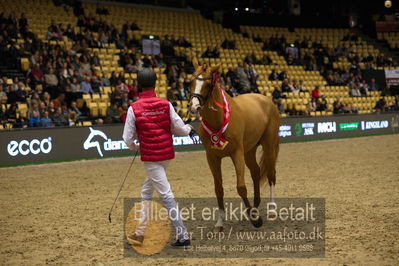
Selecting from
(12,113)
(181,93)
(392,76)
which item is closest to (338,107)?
(392,76)

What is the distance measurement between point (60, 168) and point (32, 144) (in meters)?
1.48

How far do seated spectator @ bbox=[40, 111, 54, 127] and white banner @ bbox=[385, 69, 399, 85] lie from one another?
76.4ft

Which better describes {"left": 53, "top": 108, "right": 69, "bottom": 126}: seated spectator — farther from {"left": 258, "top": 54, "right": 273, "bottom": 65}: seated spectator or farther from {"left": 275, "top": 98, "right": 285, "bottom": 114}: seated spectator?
{"left": 258, "top": 54, "right": 273, "bottom": 65}: seated spectator

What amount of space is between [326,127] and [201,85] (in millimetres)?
17920

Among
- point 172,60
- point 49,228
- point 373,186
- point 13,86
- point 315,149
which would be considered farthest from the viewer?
point 172,60

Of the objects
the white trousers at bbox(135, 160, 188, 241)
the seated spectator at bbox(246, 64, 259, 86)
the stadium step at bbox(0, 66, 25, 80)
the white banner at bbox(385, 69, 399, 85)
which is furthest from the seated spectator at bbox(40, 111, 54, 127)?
the white banner at bbox(385, 69, 399, 85)

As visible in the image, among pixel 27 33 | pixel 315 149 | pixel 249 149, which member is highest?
pixel 27 33

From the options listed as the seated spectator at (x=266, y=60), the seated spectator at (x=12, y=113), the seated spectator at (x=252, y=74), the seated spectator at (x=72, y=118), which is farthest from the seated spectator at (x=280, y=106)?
the seated spectator at (x=12, y=113)

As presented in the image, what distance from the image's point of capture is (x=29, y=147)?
49.6 feet

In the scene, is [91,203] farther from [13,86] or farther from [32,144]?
[13,86]

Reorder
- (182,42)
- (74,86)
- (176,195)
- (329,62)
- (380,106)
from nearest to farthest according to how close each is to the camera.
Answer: (176,195)
(74,86)
(182,42)
(380,106)
(329,62)

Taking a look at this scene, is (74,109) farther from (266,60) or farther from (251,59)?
(266,60)

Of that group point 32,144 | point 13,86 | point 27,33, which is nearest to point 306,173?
point 32,144

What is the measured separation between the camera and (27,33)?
65.7 ft
